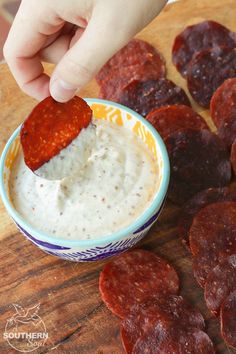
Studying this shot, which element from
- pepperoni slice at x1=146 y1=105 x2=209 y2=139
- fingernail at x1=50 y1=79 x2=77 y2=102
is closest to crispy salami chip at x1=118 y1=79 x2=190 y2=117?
pepperoni slice at x1=146 y1=105 x2=209 y2=139

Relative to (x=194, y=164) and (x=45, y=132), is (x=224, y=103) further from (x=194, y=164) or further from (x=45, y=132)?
(x=45, y=132)

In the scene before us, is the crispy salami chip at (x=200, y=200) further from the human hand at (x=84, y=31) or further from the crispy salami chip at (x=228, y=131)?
the human hand at (x=84, y=31)

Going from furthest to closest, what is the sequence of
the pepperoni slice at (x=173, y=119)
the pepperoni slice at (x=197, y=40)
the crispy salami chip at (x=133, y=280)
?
the pepperoni slice at (x=197, y=40) → the pepperoni slice at (x=173, y=119) → the crispy salami chip at (x=133, y=280)

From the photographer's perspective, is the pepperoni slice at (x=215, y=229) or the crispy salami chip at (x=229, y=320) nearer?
the crispy salami chip at (x=229, y=320)

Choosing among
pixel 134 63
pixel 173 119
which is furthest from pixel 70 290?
pixel 134 63

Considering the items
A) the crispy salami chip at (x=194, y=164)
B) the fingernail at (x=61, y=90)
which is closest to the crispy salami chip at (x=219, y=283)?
the crispy salami chip at (x=194, y=164)

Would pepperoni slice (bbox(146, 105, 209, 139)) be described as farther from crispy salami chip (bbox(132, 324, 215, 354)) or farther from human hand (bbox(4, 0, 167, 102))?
crispy salami chip (bbox(132, 324, 215, 354))

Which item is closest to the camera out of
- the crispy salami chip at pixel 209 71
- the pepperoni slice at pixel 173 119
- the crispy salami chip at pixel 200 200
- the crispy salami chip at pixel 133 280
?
the crispy salami chip at pixel 133 280

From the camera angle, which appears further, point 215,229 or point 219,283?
point 215,229
